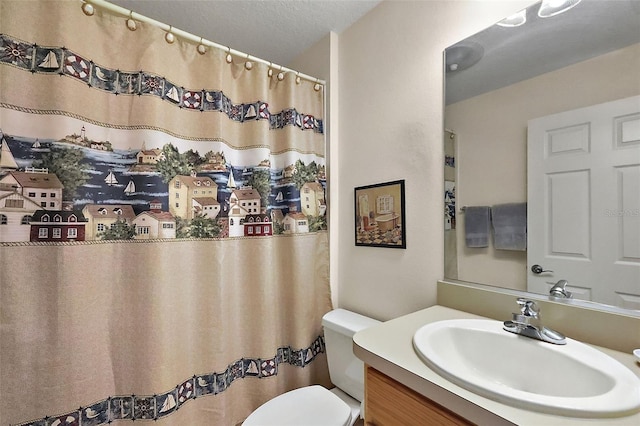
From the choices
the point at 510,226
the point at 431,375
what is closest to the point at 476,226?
the point at 510,226

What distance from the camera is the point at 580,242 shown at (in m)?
0.84

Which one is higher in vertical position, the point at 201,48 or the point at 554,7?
the point at 201,48

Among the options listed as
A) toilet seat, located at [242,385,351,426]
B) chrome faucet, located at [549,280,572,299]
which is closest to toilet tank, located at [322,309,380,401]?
toilet seat, located at [242,385,351,426]

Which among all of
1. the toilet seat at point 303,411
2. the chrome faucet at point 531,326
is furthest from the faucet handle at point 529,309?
the toilet seat at point 303,411

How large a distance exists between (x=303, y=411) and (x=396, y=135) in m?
1.34

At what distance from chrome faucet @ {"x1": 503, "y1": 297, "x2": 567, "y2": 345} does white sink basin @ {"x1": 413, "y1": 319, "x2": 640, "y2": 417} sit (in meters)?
0.02

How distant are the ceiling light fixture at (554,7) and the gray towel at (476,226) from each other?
2.29 feet

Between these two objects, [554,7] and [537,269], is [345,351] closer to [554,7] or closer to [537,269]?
[537,269]

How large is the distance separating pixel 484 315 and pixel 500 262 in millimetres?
212

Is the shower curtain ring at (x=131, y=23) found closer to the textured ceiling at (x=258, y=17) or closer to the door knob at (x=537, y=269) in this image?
the textured ceiling at (x=258, y=17)

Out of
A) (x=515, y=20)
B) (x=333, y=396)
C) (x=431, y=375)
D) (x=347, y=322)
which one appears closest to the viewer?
(x=431, y=375)

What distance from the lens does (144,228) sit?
113 cm

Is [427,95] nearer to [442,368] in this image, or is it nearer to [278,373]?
[442,368]

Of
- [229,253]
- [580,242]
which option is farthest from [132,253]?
[580,242]
